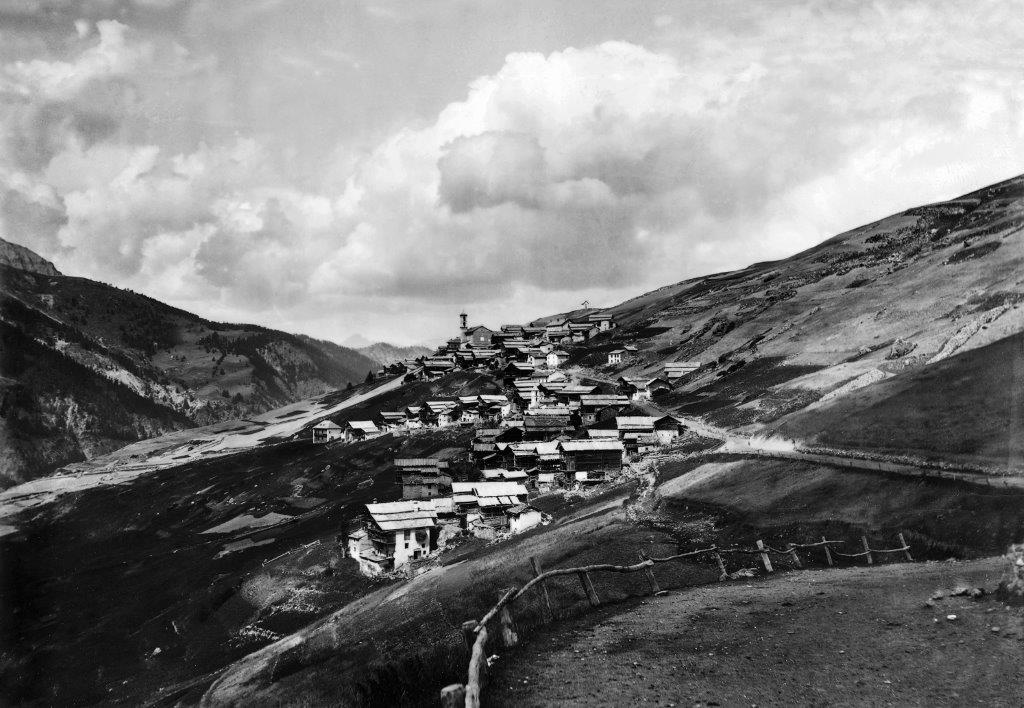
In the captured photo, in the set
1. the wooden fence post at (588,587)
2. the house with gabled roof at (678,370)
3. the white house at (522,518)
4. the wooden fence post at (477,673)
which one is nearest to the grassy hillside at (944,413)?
the white house at (522,518)

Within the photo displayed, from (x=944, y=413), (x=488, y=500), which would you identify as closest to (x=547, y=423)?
(x=488, y=500)

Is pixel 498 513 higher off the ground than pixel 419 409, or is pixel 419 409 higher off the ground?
pixel 419 409

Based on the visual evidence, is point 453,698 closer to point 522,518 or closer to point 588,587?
point 588,587

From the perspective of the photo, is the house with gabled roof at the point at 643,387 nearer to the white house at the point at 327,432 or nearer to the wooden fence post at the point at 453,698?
the white house at the point at 327,432

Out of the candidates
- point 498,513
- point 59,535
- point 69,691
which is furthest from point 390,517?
point 59,535

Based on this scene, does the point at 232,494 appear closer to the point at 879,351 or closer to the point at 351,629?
the point at 351,629

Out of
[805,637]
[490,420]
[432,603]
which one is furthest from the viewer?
[490,420]

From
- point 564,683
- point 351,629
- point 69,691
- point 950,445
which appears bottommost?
point 69,691
